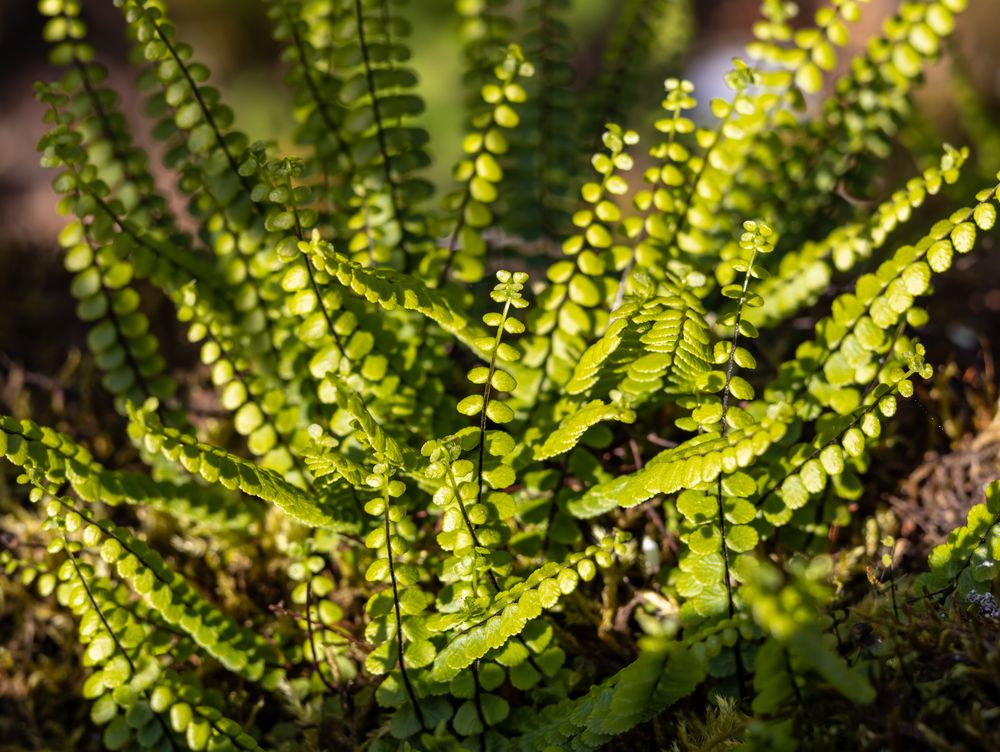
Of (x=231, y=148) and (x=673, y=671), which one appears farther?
(x=231, y=148)

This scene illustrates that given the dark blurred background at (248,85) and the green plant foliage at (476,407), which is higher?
the dark blurred background at (248,85)

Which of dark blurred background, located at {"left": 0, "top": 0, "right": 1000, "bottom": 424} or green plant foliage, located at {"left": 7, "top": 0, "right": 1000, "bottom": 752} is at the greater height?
dark blurred background, located at {"left": 0, "top": 0, "right": 1000, "bottom": 424}

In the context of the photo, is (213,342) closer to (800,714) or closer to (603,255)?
(603,255)

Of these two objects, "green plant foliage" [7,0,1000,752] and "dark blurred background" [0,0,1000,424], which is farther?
"dark blurred background" [0,0,1000,424]

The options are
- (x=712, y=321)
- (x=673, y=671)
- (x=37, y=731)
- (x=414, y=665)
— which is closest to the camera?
(x=673, y=671)

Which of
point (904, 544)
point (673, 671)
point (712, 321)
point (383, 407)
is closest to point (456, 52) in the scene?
point (712, 321)

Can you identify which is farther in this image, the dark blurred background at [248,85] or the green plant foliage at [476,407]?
the dark blurred background at [248,85]

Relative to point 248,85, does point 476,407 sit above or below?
below

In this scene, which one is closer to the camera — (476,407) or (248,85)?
(476,407)
